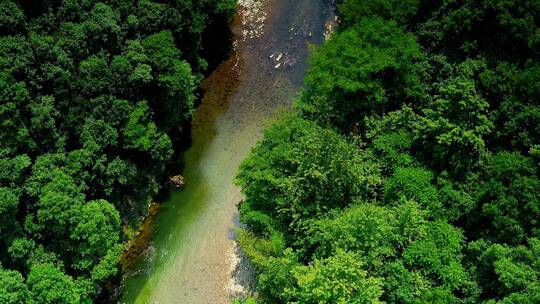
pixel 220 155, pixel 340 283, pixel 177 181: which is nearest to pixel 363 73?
pixel 340 283

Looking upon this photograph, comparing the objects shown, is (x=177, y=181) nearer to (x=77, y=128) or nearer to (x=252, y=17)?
(x=77, y=128)

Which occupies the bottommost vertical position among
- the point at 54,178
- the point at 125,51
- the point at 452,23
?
the point at 452,23

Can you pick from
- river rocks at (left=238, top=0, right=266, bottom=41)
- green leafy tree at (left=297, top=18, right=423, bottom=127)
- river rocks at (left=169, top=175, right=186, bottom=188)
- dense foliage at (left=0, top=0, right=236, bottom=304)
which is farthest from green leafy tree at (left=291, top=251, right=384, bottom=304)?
river rocks at (left=238, top=0, right=266, bottom=41)

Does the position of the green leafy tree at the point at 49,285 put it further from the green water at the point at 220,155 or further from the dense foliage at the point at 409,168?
the dense foliage at the point at 409,168

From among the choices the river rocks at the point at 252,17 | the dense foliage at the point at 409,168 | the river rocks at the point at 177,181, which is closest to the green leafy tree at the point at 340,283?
the dense foliage at the point at 409,168

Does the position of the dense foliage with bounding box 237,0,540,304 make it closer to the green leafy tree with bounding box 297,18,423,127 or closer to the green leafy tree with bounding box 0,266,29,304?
the green leafy tree with bounding box 297,18,423,127

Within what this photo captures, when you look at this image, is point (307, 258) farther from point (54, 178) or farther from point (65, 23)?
point (65, 23)

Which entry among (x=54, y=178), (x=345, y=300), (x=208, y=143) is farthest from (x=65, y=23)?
(x=345, y=300)
